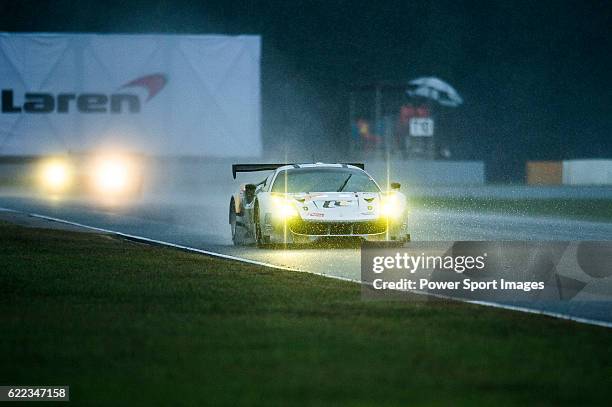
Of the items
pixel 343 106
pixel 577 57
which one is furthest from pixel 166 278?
pixel 577 57

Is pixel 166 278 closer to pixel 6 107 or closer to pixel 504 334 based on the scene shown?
pixel 504 334

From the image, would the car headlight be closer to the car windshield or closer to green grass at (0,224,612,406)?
the car windshield

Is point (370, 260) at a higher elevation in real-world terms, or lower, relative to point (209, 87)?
lower

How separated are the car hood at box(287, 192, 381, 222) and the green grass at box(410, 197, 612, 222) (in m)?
10.4

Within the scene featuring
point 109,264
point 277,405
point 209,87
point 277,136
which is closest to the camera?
point 277,405

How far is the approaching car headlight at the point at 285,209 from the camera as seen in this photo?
61.7 ft

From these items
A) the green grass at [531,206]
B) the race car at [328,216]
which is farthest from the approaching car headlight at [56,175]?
the race car at [328,216]

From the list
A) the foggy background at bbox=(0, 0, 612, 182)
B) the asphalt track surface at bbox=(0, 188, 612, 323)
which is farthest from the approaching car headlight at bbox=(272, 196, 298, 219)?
the foggy background at bbox=(0, 0, 612, 182)

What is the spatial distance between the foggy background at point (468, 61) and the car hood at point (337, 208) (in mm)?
44911

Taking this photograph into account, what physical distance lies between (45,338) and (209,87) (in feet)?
134

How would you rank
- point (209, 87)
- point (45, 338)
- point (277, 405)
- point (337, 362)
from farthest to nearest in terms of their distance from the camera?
point (209, 87)
point (45, 338)
point (337, 362)
point (277, 405)

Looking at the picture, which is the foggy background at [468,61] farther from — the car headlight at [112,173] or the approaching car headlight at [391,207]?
the approaching car headlight at [391,207]

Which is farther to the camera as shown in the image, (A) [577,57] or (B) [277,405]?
(A) [577,57]

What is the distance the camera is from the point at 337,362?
8.61m
